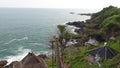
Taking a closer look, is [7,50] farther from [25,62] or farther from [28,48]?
[25,62]

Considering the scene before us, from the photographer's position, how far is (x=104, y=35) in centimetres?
5559

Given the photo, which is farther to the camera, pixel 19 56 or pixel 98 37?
pixel 98 37

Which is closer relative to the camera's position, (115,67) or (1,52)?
(115,67)

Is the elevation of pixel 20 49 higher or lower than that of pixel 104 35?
lower

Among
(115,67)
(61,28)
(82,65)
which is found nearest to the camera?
(115,67)

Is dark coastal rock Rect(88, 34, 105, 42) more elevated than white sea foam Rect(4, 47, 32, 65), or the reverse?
dark coastal rock Rect(88, 34, 105, 42)

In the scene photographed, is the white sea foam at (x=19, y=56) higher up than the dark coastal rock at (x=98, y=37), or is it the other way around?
the dark coastal rock at (x=98, y=37)

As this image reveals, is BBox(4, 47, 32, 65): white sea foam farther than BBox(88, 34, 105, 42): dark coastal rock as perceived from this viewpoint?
No

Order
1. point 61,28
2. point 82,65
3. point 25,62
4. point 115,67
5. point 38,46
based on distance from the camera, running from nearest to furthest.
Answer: point 25,62 → point 115,67 → point 82,65 → point 61,28 → point 38,46

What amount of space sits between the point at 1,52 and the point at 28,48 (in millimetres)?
7979

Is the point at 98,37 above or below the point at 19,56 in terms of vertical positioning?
above

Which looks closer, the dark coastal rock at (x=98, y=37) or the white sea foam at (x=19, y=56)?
A: the white sea foam at (x=19, y=56)

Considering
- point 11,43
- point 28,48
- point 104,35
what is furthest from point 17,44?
point 104,35

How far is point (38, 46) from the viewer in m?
64.5
